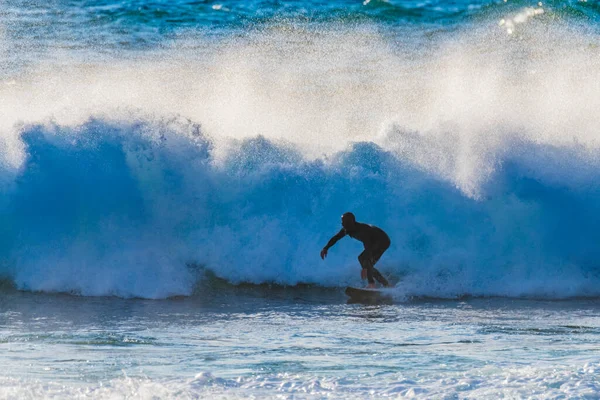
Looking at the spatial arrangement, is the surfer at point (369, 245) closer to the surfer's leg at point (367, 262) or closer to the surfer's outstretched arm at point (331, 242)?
the surfer's leg at point (367, 262)

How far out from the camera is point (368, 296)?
1244 cm

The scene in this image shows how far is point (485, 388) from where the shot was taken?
7.04 meters

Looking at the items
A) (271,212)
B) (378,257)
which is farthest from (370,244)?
(271,212)

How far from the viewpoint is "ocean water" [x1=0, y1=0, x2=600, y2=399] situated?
804 cm

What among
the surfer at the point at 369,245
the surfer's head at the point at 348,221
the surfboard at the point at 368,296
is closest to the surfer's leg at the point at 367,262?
the surfer at the point at 369,245

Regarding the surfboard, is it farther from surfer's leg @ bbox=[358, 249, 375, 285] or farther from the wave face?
the wave face

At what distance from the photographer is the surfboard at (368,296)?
12.1m

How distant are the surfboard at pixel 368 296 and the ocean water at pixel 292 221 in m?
0.32

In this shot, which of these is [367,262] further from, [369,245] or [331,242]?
[331,242]

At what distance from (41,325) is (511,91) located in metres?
15.7

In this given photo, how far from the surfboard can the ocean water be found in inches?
12.8

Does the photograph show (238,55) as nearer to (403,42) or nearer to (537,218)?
(403,42)

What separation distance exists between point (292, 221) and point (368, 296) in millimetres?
2920

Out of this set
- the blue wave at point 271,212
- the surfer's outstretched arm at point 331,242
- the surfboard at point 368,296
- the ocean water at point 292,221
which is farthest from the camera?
the blue wave at point 271,212
